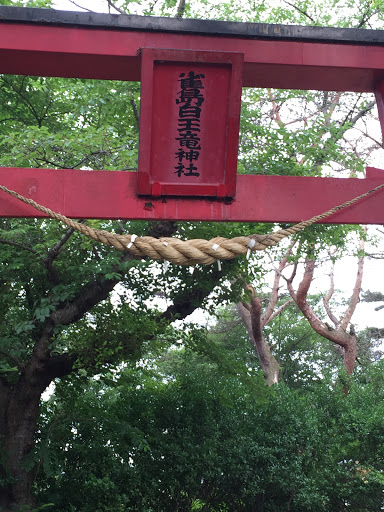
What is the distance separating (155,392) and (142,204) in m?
5.82

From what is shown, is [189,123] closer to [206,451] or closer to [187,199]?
[187,199]

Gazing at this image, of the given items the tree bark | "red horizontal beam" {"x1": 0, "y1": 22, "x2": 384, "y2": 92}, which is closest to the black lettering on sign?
"red horizontal beam" {"x1": 0, "y1": 22, "x2": 384, "y2": 92}

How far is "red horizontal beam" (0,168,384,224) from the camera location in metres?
3.36

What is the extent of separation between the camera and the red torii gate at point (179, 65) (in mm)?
3336

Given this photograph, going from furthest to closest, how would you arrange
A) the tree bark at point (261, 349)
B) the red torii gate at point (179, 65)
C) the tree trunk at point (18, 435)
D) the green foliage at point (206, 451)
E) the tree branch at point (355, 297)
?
the tree branch at point (355, 297) < the tree bark at point (261, 349) < the green foliage at point (206, 451) < the tree trunk at point (18, 435) < the red torii gate at point (179, 65)

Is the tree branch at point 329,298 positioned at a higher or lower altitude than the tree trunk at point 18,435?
higher

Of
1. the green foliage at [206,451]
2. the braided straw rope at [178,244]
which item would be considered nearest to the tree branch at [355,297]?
the green foliage at [206,451]

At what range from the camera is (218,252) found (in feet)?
10.1

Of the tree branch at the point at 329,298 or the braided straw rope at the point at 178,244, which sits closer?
the braided straw rope at the point at 178,244

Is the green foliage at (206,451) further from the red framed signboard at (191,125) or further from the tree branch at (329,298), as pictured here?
the tree branch at (329,298)

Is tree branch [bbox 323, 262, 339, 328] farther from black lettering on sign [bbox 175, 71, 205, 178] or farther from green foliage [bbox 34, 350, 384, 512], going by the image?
black lettering on sign [bbox 175, 71, 205, 178]

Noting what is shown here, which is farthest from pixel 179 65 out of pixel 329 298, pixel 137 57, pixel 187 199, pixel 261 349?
pixel 329 298

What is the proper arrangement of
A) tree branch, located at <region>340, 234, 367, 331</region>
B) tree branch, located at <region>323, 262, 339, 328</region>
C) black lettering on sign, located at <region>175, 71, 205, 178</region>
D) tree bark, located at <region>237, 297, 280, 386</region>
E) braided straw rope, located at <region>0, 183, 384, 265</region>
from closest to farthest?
braided straw rope, located at <region>0, 183, 384, 265</region> → black lettering on sign, located at <region>175, 71, 205, 178</region> → tree bark, located at <region>237, 297, 280, 386</region> → tree branch, located at <region>340, 234, 367, 331</region> → tree branch, located at <region>323, 262, 339, 328</region>

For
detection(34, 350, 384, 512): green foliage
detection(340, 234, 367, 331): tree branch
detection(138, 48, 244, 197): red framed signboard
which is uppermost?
detection(340, 234, 367, 331): tree branch
